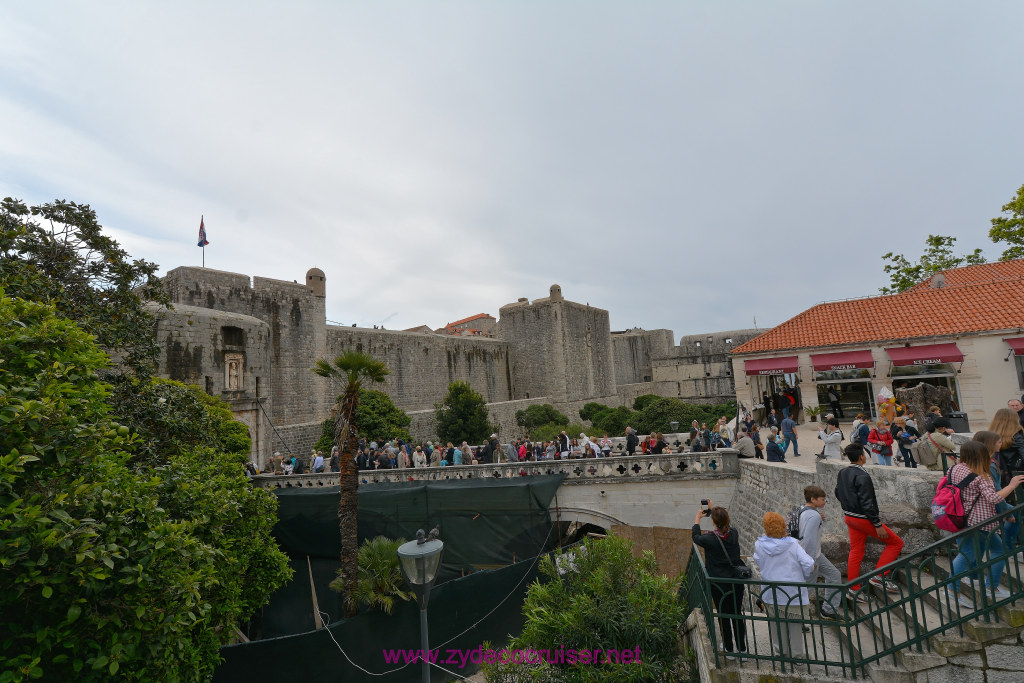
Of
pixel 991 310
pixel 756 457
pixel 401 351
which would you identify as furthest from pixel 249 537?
pixel 401 351

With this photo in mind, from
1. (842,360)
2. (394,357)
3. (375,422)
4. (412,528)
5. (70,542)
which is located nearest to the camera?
(70,542)

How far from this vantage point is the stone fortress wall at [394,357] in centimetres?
1566

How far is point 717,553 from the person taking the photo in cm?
434

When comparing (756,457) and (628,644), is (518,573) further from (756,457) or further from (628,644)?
(756,457)

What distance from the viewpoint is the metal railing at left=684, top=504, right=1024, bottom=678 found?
345 centimetres

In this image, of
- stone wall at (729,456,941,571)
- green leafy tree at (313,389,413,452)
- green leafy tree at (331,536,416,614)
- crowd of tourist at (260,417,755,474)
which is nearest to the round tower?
green leafy tree at (313,389,413,452)

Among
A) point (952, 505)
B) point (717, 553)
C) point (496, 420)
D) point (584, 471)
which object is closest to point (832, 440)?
point (952, 505)

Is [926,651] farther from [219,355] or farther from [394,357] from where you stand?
[394,357]

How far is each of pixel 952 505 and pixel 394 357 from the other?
86.0 feet

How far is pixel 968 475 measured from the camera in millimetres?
3842

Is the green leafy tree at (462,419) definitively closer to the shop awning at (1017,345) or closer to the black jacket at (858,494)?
the shop awning at (1017,345)

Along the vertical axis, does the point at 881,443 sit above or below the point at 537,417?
below

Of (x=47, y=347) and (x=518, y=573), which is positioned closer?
(x=47, y=347)

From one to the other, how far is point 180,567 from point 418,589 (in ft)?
7.51
